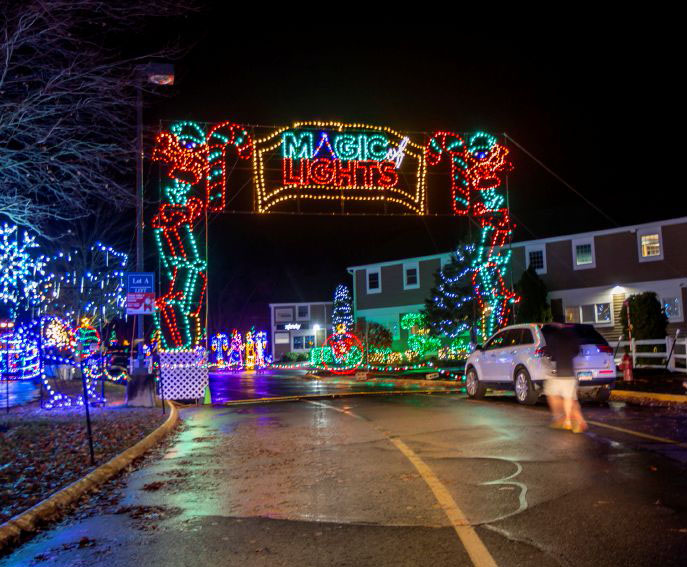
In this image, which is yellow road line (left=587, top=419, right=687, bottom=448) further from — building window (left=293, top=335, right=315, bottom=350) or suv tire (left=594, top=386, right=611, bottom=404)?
building window (left=293, top=335, right=315, bottom=350)

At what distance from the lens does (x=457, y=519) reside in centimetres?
614

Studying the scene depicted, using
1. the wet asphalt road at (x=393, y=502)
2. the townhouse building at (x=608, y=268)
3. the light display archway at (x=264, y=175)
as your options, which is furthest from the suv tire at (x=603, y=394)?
the townhouse building at (x=608, y=268)

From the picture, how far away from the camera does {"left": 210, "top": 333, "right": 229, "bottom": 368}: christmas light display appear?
59.9 metres

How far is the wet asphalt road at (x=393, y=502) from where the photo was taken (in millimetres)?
5340

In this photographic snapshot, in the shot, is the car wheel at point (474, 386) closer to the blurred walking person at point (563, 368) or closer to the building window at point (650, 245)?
the blurred walking person at point (563, 368)

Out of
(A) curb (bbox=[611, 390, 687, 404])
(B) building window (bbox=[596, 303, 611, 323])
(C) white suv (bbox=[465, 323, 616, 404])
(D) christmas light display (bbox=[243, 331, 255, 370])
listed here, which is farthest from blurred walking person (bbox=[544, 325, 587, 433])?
(D) christmas light display (bbox=[243, 331, 255, 370])

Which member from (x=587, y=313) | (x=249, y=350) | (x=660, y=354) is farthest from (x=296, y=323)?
(x=660, y=354)

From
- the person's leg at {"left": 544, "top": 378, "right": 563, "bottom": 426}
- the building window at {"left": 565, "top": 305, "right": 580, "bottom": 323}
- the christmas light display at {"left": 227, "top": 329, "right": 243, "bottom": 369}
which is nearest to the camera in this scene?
the person's leg at {"left": 544, "top": 378, "right": 563, "bottom": 426}

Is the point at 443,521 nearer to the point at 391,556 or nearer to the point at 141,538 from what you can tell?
the point at 391,556

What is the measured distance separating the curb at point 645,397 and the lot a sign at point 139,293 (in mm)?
11500

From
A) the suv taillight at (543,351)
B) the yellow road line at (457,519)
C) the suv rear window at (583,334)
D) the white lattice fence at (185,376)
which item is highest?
the suv rear window at (583,334)

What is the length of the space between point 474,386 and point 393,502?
11809 millimetres

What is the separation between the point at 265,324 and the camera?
7356 cm

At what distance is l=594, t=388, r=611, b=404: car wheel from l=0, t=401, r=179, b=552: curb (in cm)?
988
